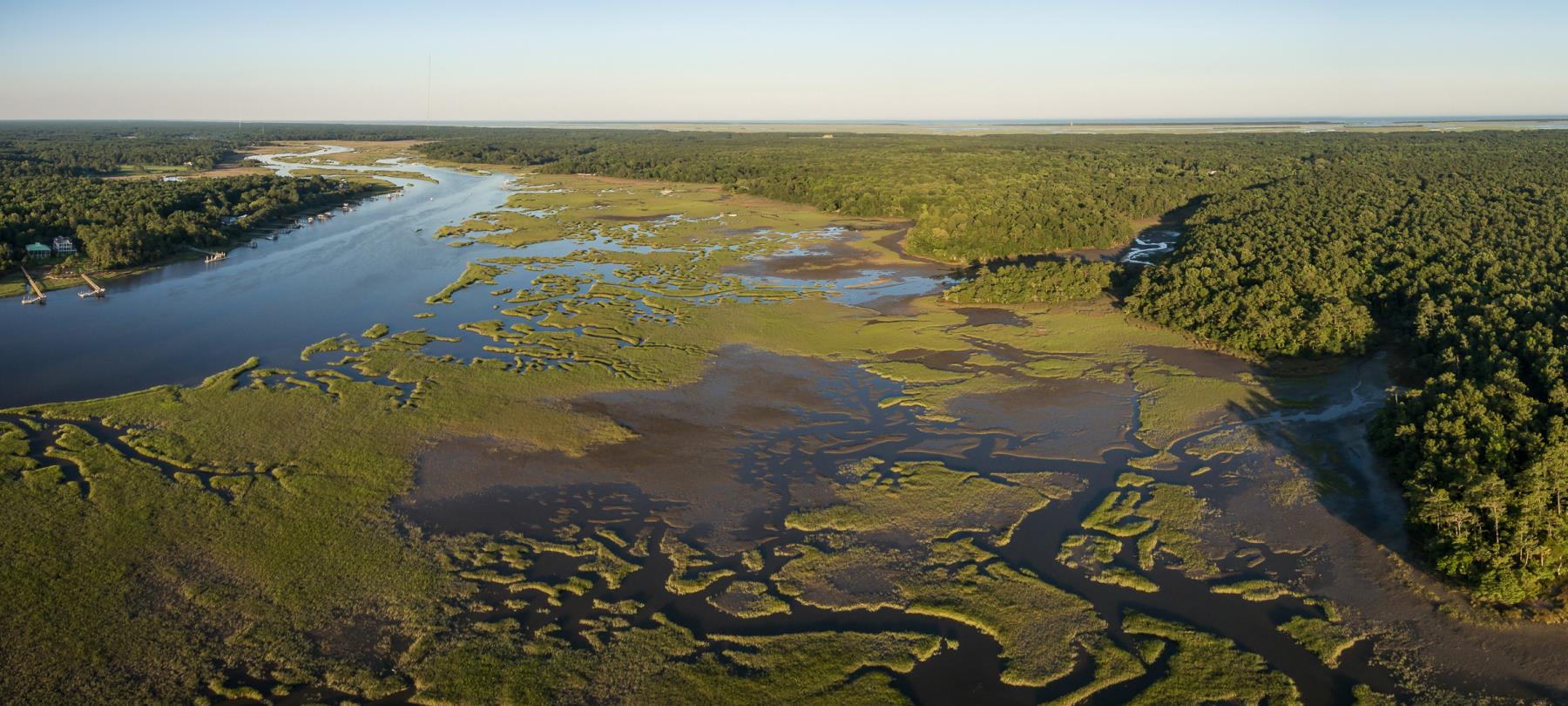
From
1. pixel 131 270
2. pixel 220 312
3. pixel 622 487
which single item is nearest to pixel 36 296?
pixel 131 270

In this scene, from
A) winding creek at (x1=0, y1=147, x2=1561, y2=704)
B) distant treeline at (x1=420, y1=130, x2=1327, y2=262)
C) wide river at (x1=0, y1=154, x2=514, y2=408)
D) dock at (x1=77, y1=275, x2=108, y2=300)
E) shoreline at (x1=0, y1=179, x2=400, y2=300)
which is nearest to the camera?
winding creek at (x1=0, y1=147, x2=1561, y2=704)

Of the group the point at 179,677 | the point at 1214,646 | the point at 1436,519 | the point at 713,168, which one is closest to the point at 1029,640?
the point at 1214,646

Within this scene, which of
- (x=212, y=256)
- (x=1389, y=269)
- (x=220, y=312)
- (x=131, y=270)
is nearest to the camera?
(x=1389, y=269)

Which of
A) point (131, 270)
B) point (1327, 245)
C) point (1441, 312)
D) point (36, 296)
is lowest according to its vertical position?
point (36, 296)

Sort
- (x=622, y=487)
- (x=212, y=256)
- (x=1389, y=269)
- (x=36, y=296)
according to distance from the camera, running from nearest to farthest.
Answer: (x=622, y=487), (x=1389, y=269), (x=36, y=296), (x=212, y=256)

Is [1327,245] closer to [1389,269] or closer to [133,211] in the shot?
[1389,269]

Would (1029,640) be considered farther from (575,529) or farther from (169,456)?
(169,456)

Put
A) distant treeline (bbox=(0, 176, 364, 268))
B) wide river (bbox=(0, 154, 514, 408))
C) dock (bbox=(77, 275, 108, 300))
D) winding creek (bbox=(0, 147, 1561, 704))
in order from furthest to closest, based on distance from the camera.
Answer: distant treeline (bbox=(0, 176, 364, 268)), dock (bbox=(77, 275, 108, 300)), wide river (bbox=(0, 154, 514, 408)), winding creek (bbox=(0, 147, 1561, 704))

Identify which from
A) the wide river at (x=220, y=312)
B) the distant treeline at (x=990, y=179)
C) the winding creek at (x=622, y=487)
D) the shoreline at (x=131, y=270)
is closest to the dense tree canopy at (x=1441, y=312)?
the winding creek at (x=622, y=487)

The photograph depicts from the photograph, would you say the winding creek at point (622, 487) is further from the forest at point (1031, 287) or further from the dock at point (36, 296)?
the forest at point (1031, 287)

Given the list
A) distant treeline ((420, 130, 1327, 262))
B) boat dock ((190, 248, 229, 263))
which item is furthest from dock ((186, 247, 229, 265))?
distant treeline ((420, 130, 1327, 262))

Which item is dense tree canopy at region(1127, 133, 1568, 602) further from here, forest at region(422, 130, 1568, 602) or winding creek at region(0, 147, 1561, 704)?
winding creek at region(0, 147, 1561, 704)

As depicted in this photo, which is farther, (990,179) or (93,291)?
(990,179)

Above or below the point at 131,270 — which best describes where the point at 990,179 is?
above
